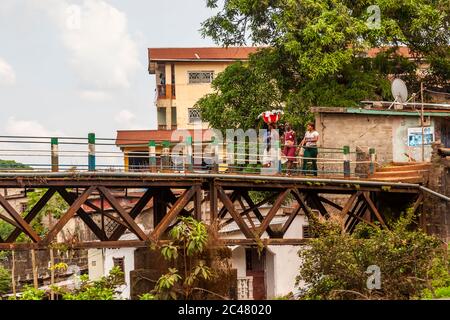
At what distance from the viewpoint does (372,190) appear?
85.3ft

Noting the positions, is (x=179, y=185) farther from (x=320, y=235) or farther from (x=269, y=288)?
(x=269, y=288)

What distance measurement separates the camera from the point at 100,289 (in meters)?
20.5

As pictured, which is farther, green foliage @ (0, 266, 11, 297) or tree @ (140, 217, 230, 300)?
green foliage @ (0, 266, 11, 297)

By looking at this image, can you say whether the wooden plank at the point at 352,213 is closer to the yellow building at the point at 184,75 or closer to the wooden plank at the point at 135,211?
the wooden plank at the point at 135,211

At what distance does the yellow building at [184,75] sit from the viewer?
54.2 m

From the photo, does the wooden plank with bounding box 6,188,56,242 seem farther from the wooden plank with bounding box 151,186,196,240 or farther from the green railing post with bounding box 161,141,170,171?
the green railing post with bounding box 161,141,170,171

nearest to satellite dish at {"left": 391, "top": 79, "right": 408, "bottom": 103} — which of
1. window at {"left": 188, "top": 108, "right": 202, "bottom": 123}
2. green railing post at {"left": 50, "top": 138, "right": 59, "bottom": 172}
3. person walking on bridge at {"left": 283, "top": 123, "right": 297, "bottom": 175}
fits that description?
person walking on bridge at {"left": 283, "top": 123, "right": 297, "bottom": 175}

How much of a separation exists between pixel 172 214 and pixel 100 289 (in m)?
2.46

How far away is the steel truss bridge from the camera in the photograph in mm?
20250

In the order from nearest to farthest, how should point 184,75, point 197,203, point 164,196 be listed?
1. point 197,203
2. point 164,196
3. point 184,75

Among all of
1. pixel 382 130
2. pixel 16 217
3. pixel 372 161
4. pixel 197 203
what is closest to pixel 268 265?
pixel 382 130

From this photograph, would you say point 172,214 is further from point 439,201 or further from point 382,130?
point 382,130

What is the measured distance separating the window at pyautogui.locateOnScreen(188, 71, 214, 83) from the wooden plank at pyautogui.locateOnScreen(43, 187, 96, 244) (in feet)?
113
